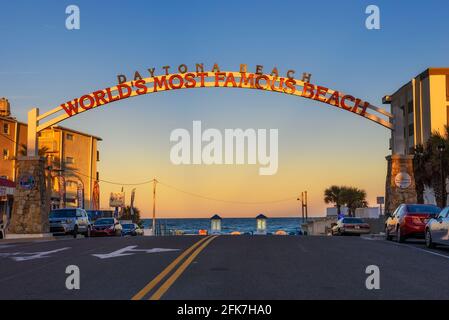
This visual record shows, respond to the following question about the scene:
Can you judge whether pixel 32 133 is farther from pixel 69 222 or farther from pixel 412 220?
pixel 412 220

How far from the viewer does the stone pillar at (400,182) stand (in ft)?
113

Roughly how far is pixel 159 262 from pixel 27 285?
4065 millimetres

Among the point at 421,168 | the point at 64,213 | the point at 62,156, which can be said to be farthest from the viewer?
the point at 62,156

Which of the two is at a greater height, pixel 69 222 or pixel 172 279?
pixel 69 222

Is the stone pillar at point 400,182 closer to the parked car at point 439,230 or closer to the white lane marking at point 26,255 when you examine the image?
the parked car at point 439,230

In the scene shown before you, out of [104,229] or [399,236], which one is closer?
[399,236]

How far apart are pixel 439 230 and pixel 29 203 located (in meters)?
22.7

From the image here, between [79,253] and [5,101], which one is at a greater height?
[5,101]

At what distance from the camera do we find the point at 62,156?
276 ft

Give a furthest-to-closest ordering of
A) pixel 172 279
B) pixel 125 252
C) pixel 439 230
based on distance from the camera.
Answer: pixel 439 230 < pixel 125 252 < pixel 172 279

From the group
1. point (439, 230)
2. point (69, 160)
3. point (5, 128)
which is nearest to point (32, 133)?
point (439, 230)
